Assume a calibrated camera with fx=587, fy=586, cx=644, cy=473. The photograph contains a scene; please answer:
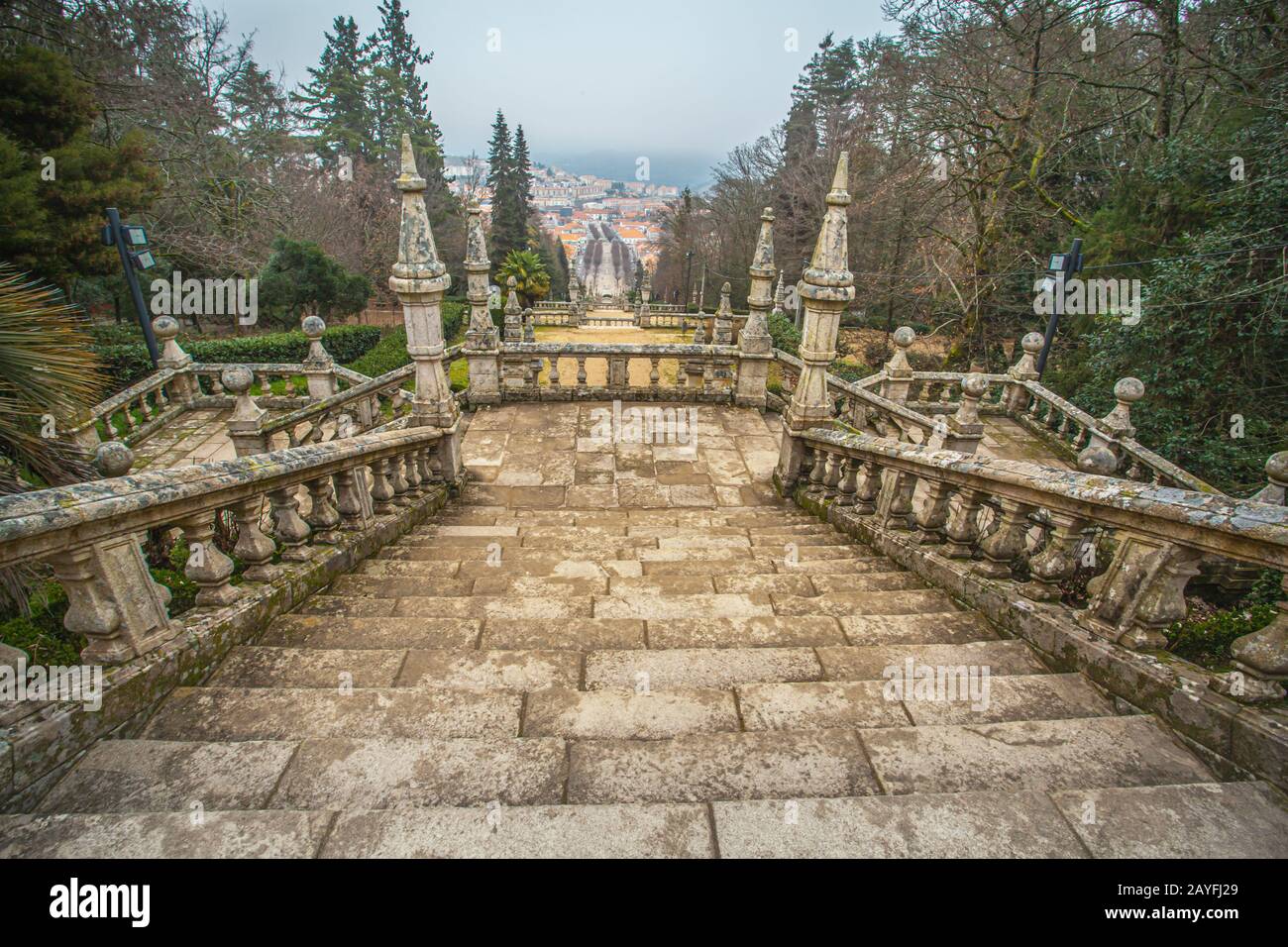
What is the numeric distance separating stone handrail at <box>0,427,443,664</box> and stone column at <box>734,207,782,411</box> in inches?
275

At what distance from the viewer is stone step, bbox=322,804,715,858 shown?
1689 mm

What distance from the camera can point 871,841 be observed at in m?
1.76

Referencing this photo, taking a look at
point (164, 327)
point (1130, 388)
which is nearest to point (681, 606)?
point (1130, 388)

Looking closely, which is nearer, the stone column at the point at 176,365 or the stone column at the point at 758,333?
the stone column at the point at 758,333

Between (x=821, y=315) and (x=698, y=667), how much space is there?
434cm

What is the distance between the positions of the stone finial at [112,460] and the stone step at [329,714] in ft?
3.47

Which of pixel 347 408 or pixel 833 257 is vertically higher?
pixel 833 257

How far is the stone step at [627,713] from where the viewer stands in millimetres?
2404

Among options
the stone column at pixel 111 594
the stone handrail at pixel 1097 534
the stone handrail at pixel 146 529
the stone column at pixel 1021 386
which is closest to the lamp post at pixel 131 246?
the stone handrail at pixel 146 529

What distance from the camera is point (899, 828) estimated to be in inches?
71.0

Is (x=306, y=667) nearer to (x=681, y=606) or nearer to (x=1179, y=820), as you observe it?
(x=681, y=606)

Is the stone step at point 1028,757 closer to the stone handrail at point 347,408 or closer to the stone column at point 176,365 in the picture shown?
the stone handrail at point 347,408

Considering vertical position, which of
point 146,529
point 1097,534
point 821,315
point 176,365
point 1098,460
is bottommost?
point 1097,534
